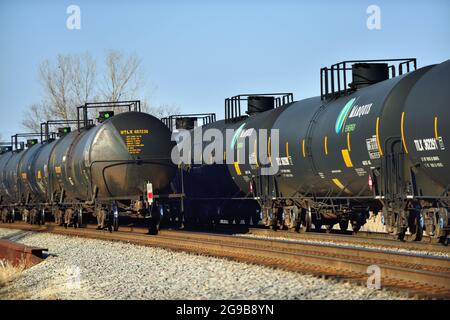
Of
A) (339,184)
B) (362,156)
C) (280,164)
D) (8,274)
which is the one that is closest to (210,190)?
(280,164)

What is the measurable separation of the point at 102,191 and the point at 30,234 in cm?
503

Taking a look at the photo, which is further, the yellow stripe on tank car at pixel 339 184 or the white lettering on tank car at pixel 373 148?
the yellow stripe on tank car at pixel 339 184

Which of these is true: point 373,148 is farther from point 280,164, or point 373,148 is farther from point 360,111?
point 280,164

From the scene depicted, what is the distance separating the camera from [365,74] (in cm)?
2012

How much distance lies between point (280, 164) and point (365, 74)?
3.71 m

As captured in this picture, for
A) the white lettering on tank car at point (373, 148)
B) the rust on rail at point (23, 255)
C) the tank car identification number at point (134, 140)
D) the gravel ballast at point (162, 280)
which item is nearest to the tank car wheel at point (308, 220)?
the tank car identification number at point (134, 140)

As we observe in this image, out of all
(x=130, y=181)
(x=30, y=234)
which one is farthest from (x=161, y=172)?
(x=30, y=234)

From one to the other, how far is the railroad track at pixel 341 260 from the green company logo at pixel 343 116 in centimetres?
314

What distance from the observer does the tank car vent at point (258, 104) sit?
26.9 meters

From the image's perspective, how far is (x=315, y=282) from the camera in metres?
11.1

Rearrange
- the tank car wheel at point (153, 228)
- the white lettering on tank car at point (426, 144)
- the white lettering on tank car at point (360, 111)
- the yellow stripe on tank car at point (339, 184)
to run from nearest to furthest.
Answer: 1. the white lettering on tank car at point (426, 144)
2. the white lettering on tank car at point (360, 111)
3. the yellow stripe on tank car at point (339, 184)
4. the tank car wheel at point (153, 228)

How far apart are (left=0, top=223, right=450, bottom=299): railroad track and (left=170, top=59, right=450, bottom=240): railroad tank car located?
1.81 m

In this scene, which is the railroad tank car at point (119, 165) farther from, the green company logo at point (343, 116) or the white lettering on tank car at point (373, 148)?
the white lettering on tank car at point (373, 148)
